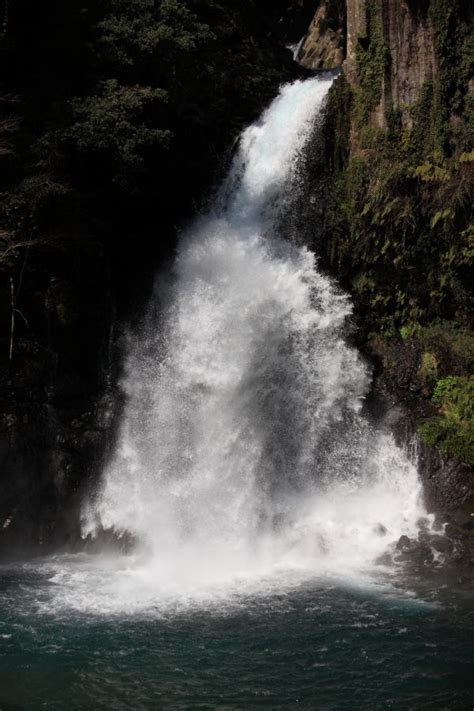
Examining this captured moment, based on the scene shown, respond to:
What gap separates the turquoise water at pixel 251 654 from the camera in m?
9.70

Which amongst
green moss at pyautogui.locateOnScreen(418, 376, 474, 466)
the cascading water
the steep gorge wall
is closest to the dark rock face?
the cascading water

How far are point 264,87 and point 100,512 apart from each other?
1454 centimetres

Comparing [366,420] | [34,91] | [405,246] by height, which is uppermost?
[34,91]

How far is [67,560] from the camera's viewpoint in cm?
1617

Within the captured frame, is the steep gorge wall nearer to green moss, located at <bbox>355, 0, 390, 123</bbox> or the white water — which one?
green moss, located at <bbox>355, 0, 390, 123</bbox>

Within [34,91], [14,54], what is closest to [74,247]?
[34,91]

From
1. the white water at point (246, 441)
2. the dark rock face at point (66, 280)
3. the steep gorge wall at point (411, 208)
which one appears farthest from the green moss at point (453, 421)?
the dark rock face at point (66, 280)

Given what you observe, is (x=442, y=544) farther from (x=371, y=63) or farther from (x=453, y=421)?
(x=371, y=63)

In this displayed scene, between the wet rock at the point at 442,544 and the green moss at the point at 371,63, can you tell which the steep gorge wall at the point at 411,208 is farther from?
the wet rock at the point at 442,544

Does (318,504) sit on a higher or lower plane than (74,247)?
lower

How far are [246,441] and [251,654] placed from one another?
21.8 ft

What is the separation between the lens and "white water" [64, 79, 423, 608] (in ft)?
49.9

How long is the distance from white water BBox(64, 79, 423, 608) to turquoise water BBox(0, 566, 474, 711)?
1347 millimetres

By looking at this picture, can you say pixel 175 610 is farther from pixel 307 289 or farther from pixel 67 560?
pixel 307 289
